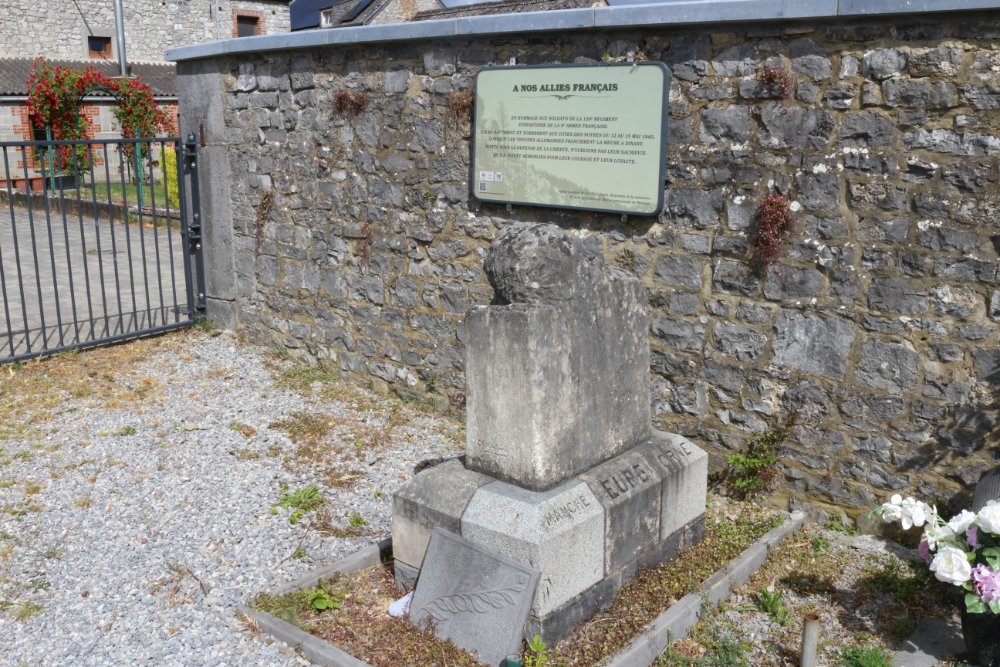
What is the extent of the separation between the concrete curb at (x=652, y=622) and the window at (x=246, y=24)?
91.9ft

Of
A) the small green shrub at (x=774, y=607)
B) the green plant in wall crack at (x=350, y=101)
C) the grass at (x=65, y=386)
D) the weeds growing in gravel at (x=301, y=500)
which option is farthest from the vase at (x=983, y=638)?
the grass at (x=65, y=386)

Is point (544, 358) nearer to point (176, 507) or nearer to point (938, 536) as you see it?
point (938, 536)

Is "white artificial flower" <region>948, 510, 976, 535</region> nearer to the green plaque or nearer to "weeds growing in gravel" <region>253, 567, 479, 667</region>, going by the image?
"weeds growing in gravel" <region>253, 567, 479, 667</region>

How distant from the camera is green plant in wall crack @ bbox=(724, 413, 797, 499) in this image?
4574 mm

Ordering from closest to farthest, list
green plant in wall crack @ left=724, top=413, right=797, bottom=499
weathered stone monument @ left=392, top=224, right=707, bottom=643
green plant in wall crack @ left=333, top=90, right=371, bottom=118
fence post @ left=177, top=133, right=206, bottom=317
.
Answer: weathered stone monument @ left=392, top=224, right=707, bottom=643 < green plant in wall crack @ left=724, top=413, right=797, bottom=499 < green plant in wall crack @ left=333, top=90, right=371, bottom=118 < fence post @ left=177, top=133, right=206, bottom=317

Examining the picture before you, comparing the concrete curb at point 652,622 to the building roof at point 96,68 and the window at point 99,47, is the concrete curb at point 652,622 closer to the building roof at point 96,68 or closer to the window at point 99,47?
the building roof at point 96,68

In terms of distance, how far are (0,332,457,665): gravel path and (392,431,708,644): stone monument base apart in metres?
0.79

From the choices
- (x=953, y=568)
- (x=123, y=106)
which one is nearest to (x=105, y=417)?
(x=953, y=568)

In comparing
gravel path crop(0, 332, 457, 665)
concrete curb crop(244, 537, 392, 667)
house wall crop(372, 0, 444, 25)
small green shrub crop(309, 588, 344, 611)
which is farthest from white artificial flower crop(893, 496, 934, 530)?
house wall crop(372, 0, 444, 25)

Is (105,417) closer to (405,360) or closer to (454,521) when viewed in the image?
(405,360)

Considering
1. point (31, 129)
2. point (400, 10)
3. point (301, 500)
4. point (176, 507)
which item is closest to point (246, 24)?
point (31, 129)

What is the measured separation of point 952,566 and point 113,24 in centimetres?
2883

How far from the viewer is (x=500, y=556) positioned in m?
3.27

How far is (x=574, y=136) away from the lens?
16.2ft
